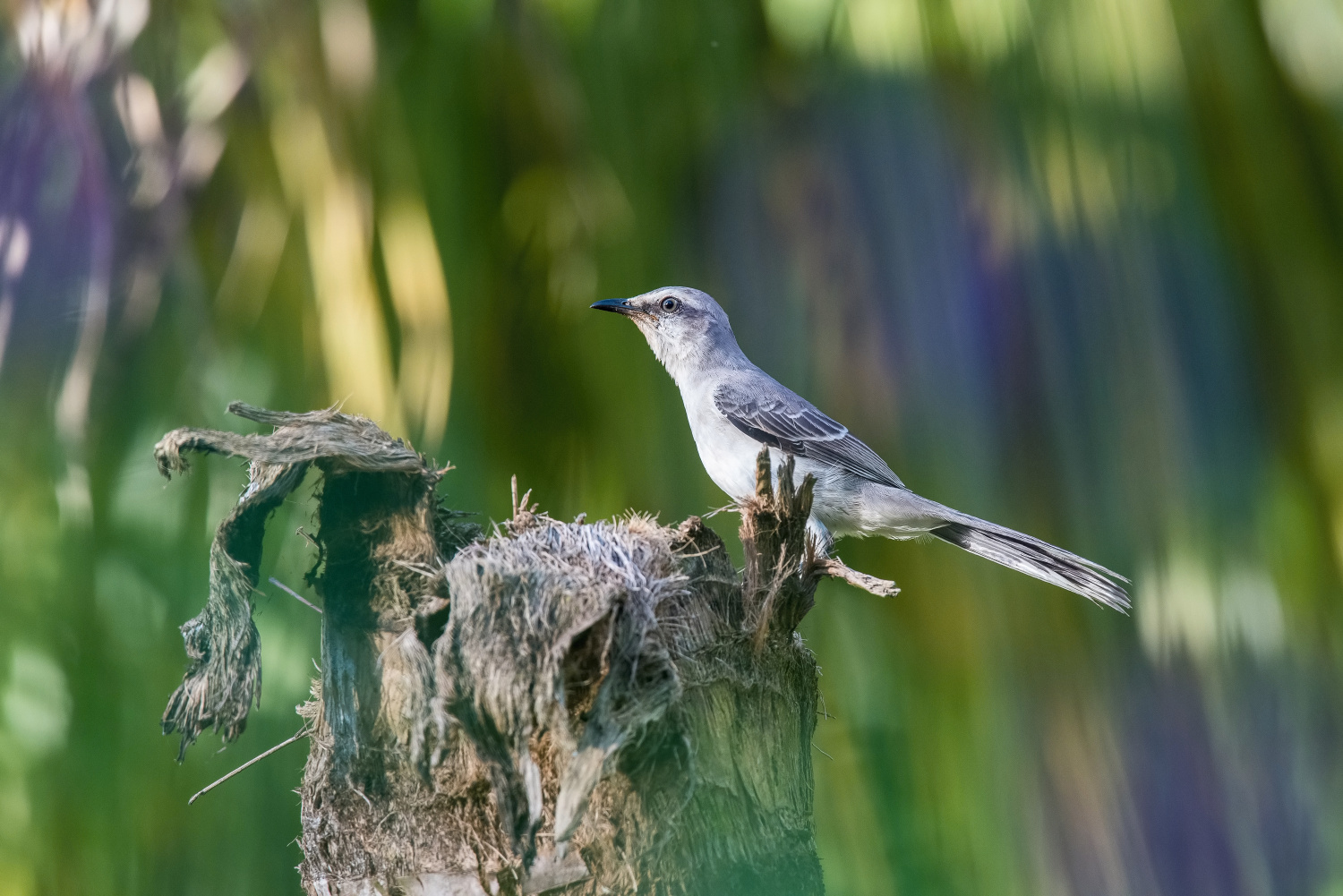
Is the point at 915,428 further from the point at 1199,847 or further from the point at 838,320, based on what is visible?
the point at 1199,847

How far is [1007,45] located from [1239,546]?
2382 millimetres

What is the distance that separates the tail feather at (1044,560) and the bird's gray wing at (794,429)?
1.14 ft

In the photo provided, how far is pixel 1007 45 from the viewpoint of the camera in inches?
158

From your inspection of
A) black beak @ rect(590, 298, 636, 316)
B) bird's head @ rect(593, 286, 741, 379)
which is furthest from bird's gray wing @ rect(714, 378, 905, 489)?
black beak @ rect(590, 298, 636, 316)

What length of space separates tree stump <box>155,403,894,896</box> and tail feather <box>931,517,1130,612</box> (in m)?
1.11

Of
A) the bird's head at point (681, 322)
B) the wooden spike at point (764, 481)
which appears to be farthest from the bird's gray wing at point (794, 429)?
the wooden spike at point (764, 481)

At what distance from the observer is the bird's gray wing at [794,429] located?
3336mm

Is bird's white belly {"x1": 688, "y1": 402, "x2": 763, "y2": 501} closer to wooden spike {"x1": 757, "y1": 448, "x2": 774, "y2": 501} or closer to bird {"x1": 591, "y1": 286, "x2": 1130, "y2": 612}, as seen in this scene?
bird {"x1": 591, "y1": 286, "x2": 1130, "y2": 612}

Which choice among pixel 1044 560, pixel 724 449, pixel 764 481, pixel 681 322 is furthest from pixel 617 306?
pixel 1044 560

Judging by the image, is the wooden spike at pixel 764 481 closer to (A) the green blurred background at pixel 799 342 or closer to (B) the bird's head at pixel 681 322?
(B) the bird's head at pixel 681 322

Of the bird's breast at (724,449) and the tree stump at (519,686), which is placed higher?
the bird's breast at (724,449)

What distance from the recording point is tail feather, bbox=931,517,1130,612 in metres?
2.81

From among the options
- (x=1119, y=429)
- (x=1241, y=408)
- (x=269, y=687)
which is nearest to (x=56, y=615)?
(x=269, y=687)

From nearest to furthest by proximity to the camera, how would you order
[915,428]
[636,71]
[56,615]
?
[56,615]
[915,428]
[636,71]
